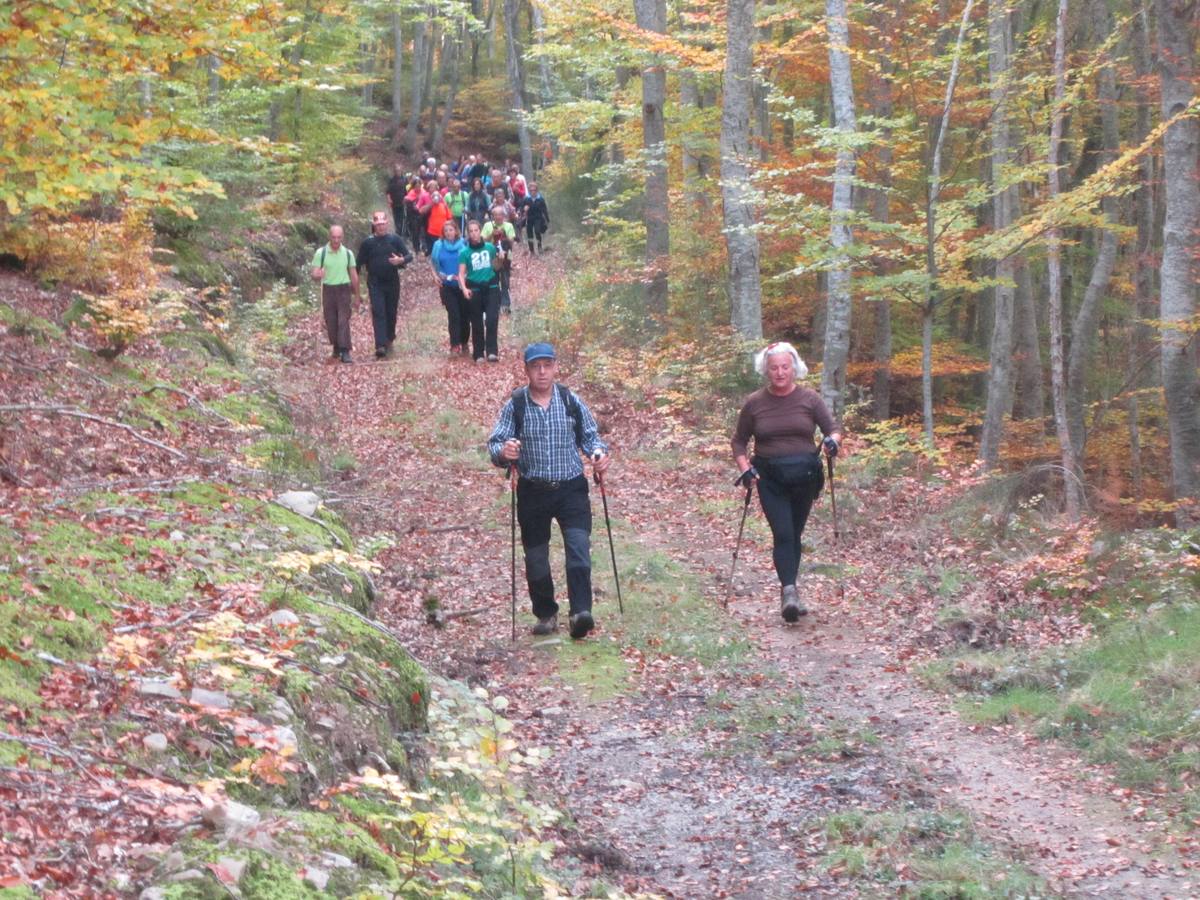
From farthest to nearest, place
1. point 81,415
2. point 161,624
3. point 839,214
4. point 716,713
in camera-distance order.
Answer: point 839,214, point 716,713, point 81,415, point 161,624

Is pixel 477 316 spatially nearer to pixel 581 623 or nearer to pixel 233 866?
pixel 581 623

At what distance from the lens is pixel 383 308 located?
1966 centimetres

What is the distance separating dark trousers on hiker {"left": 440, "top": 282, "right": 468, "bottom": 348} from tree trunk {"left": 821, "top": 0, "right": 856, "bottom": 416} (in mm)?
6020

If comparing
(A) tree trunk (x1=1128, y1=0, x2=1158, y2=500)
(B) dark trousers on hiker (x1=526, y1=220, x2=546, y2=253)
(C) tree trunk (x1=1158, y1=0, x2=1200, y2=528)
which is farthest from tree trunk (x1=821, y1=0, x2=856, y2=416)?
(B) dark trousers on hiker (x1=526, y1=220, x2=546, y2=253)

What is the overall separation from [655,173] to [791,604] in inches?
496

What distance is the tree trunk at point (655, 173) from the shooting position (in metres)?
19.7

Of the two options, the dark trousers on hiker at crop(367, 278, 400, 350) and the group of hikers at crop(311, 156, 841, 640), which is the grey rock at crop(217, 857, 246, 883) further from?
the dark trousers on hiker at crop(367, 278, 400, 350)

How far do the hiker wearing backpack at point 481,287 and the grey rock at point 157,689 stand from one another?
14080 mm

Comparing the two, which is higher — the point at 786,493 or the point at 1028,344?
the point at 1028,344

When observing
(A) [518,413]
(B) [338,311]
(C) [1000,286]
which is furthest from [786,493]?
(B) [338,311]

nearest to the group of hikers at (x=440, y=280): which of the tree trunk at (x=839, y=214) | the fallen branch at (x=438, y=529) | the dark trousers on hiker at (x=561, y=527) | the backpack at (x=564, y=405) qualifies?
the tree trunk at (x=839, y=214)

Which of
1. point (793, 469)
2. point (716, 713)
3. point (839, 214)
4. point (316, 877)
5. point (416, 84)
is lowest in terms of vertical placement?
point (716, 713)

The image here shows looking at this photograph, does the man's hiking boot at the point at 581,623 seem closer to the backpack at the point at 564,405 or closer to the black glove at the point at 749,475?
the backpack at the point at 564,405

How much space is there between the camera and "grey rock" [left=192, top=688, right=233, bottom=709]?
4535 millimetres
